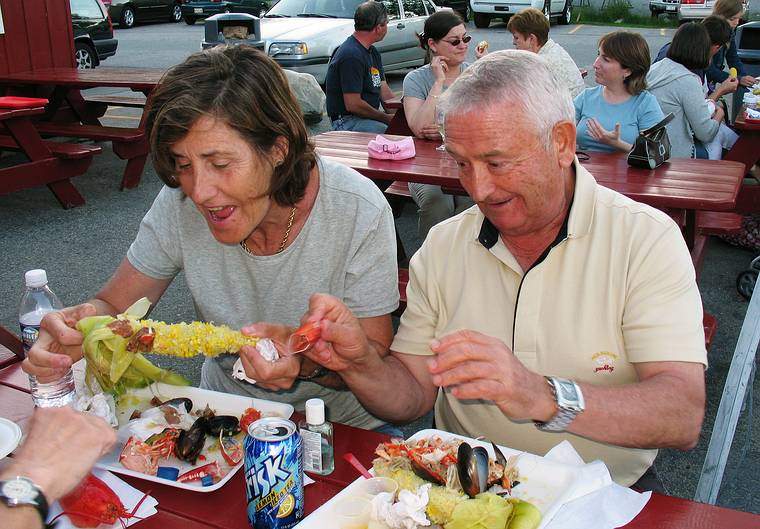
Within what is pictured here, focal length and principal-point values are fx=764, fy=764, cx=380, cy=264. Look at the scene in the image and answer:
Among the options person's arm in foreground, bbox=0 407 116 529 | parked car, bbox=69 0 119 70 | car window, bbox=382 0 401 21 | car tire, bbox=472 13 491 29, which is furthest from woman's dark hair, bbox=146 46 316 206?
car tire, bbox=472 13 491 29

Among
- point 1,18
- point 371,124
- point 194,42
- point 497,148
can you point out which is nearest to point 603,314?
point 497,148

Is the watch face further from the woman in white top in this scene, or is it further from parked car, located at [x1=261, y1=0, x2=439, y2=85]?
parked car, located at [x1=261, y1=0, x2=439, y2=85]

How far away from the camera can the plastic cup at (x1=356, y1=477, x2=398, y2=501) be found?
5.63 feet

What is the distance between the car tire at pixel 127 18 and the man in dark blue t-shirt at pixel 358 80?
1915 cm

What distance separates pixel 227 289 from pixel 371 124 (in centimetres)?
521

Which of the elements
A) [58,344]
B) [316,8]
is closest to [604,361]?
[58,344]

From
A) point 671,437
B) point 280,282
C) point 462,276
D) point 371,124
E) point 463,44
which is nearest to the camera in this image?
point 671,437

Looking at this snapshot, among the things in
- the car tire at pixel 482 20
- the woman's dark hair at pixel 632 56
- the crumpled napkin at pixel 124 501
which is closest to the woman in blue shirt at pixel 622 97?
the woman's dark hair at pixel 632 56

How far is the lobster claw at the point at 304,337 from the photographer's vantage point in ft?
6.62

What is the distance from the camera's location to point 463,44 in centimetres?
659

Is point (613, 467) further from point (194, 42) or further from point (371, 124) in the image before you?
point (194, 42)

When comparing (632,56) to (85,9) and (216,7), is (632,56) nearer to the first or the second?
(85,9)

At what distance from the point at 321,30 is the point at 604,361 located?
11.4 metres

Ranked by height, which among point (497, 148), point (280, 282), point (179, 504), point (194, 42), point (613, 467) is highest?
point (497, 148)
